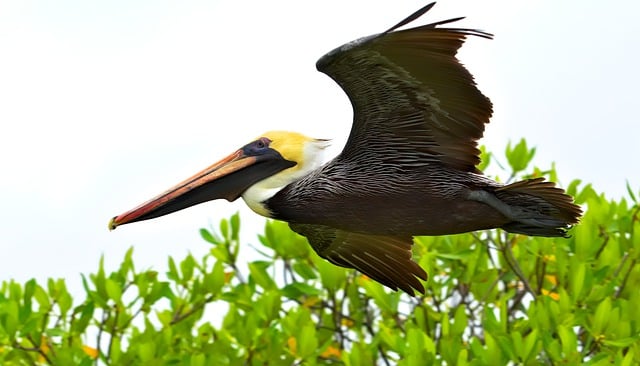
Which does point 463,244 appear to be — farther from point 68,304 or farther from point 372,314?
point 68,304

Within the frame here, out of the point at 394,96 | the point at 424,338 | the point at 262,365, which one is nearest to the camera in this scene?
the point at 394,96

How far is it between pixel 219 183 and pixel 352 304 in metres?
2.54

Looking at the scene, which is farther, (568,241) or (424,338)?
(568,241)

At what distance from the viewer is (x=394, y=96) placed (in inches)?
231

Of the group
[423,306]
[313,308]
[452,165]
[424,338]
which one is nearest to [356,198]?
[452,165]

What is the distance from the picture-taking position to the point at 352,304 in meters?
8.64

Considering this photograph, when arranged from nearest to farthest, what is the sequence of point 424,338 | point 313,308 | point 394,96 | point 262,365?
point 394,96, point 424,338, point 262,365, point 313,308

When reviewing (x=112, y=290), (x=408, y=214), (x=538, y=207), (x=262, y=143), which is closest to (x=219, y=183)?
(x=262, y=143)

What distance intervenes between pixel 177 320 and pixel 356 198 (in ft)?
9.23

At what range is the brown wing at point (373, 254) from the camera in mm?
6699

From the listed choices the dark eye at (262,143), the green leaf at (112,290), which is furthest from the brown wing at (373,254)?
the green leaf at (112,290)

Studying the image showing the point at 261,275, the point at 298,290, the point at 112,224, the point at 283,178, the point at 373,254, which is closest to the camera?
the point at 112,224

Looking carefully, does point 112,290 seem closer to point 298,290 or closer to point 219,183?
point 298,290

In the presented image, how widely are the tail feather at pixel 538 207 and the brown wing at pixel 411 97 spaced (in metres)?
0.24
